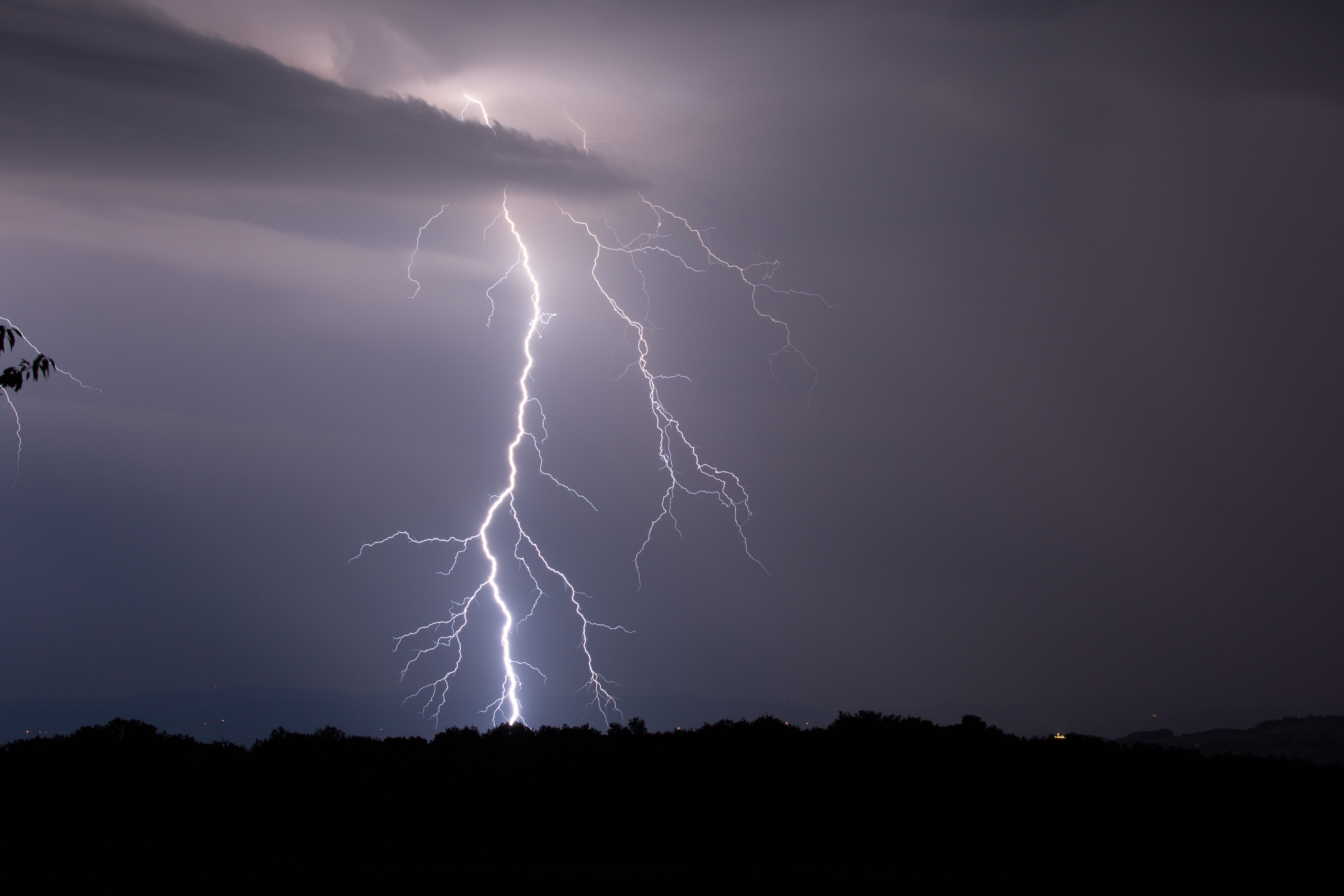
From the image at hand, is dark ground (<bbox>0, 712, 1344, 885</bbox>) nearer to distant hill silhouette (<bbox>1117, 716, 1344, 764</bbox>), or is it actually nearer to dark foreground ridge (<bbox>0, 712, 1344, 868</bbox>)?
dark foreground ridge (<bbox>0, 712, 1344, 868</bbox>)

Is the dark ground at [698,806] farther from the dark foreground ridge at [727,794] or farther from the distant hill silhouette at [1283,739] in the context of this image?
the distant hill silhouette at [1283,739]

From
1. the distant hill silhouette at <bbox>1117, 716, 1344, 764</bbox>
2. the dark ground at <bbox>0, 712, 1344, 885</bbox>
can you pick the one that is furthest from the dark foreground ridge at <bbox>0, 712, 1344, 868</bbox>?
the distant hill silhouette at <bbox>1117, 716, 1344, 764</bbox>

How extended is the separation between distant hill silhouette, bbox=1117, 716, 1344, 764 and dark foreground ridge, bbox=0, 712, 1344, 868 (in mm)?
20592

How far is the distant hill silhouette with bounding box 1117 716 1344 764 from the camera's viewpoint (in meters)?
26.2

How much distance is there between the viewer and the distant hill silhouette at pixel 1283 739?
26203 millimetres

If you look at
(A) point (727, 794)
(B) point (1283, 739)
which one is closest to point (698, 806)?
(A) point (727, 794)

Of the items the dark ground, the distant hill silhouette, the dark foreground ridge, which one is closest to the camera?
the dark ground

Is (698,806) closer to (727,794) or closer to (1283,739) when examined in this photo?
(727,794)

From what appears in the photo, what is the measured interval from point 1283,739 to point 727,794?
30771 millimetres

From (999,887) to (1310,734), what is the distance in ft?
105

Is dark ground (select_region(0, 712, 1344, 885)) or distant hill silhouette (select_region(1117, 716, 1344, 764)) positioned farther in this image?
distant hill silhouette (select_region(1117, 716, 1344, 764))

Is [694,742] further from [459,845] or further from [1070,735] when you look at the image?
[1070,735]

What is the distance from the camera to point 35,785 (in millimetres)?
6801

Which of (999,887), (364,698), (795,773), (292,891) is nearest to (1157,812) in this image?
(999,887)
